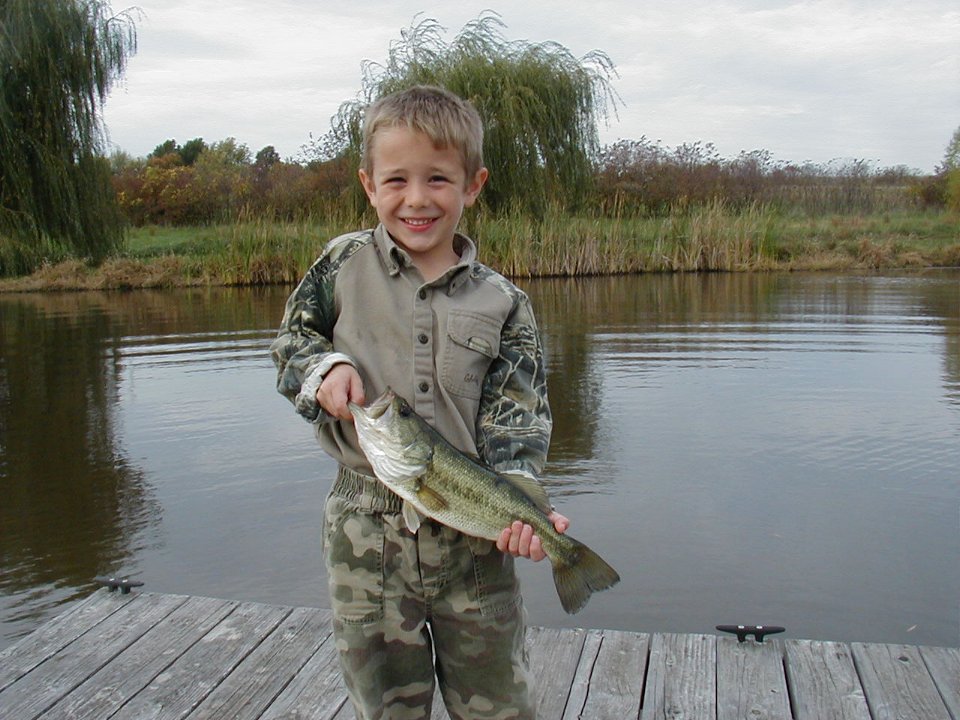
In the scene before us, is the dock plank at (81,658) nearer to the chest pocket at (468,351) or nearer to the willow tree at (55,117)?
the chest pocket at (468,351)

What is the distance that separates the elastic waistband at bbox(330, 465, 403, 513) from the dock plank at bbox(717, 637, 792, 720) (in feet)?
4.64

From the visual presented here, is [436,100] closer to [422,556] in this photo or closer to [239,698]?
[422,556]

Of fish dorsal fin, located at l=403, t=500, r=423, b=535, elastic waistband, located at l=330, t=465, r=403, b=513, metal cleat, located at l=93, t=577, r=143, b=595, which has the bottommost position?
metal cleat, located at l=93, t=577, r=143, b=595

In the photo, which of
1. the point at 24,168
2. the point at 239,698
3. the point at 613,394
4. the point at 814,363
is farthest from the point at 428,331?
the point at 24,168

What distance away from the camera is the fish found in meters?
2.01

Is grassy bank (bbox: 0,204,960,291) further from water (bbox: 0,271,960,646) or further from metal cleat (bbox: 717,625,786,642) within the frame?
metal cleat (bbox: 717,625,786,642)

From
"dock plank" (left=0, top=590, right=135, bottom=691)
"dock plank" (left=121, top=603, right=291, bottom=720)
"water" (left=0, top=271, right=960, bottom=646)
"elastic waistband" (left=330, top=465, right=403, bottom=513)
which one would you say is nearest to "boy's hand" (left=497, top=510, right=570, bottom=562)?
"elastic waistband" (left=330, top=465, right=403, bottom=513)

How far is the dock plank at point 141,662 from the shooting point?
3037 millimetres

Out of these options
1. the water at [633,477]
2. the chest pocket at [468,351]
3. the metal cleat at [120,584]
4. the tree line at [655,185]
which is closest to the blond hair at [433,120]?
the chest pocket at [468,351]

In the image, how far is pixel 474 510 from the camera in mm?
2080

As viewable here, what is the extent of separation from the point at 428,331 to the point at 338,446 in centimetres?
34

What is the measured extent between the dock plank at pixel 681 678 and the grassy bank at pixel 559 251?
18478 mm

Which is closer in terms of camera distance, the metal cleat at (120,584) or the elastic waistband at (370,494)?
the elastic waistband at (370,494)

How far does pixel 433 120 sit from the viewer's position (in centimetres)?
214
